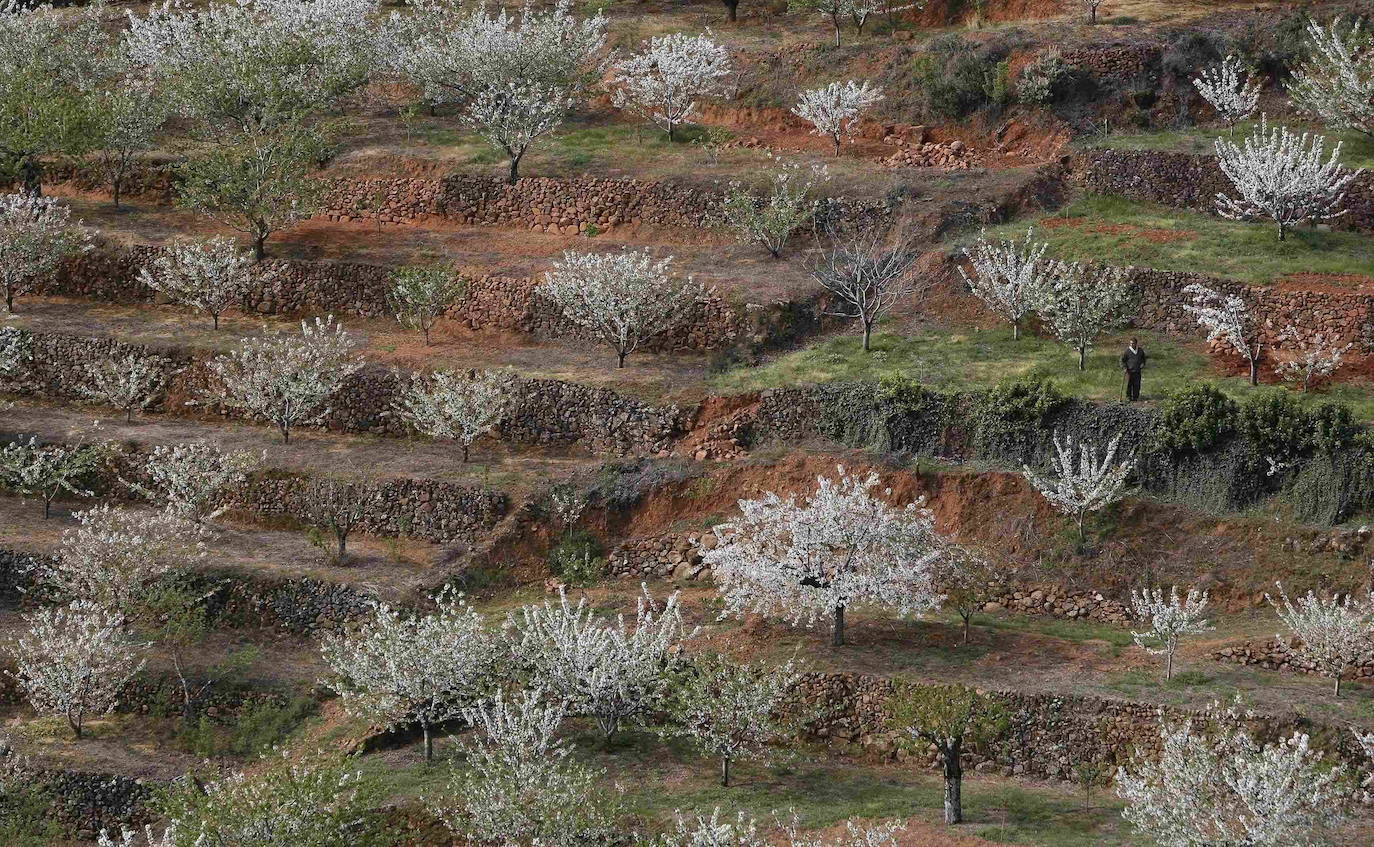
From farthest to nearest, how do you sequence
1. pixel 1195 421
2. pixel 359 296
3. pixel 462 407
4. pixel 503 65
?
pixel 503 65 < pixel 359 296 < pixel 462 407 < pixel 1195 421

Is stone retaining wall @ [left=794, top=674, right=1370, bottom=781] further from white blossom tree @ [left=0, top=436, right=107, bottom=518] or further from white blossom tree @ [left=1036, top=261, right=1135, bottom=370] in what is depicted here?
white blossom tree @ [left=0, top=436, right=107, bottom=518]

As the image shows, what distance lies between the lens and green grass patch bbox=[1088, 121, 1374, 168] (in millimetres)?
52719

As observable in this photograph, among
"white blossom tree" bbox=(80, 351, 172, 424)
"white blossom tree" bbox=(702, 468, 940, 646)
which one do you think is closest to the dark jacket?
"white blossom tree" bbox=(702, 468, 940, 646)

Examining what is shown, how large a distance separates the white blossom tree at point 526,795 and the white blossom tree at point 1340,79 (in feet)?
93.2

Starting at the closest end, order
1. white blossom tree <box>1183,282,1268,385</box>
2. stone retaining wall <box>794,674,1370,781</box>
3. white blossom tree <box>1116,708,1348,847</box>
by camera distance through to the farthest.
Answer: white blossom tree <box>1116,708,1348,847</box> < stone retaining wall <box>794,674,1370,781</box> < white blossom tree <box>1183,282,1268,385</box>

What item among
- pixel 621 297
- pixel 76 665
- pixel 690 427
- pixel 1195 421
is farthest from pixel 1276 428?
pixel 76 665

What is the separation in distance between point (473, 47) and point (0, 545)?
2166 centimetres

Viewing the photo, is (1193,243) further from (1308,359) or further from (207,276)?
(207,276)

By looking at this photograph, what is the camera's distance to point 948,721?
35.2m

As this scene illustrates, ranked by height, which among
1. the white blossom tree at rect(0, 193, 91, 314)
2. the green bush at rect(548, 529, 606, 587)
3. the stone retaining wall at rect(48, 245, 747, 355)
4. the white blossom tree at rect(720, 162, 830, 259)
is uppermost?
the white blossom tree at rect(720, 162, 830, 259)

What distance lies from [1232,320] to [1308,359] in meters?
2.15

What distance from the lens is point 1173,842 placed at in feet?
103

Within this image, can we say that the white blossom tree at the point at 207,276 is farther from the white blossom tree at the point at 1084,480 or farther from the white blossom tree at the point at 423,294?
the white blossom tree at the point at 1084,480

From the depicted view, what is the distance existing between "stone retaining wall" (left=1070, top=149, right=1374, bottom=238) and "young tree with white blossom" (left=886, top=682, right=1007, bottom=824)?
20518 millimetres
